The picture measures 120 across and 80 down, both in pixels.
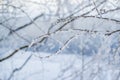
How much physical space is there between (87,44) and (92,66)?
0.19 m

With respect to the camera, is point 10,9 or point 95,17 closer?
point 95,17

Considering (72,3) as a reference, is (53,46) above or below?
below

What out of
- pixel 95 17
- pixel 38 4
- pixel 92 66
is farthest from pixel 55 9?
pixel 92 66

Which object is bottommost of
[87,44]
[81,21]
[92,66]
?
[92,66]

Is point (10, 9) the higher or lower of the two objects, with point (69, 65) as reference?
higher

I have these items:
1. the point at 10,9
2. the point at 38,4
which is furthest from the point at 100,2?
the point at 10,9

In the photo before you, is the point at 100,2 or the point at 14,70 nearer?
the point at 100,2

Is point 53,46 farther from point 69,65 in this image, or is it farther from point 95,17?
point 95,17

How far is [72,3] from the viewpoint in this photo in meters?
3.11

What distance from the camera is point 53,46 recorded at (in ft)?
10.3

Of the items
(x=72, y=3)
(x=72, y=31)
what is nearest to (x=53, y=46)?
(x=72, y=31)

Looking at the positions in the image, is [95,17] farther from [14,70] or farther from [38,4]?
[14,70]

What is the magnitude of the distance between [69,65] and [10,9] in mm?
714

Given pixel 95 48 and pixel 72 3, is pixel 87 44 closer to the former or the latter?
pixel 95 48
